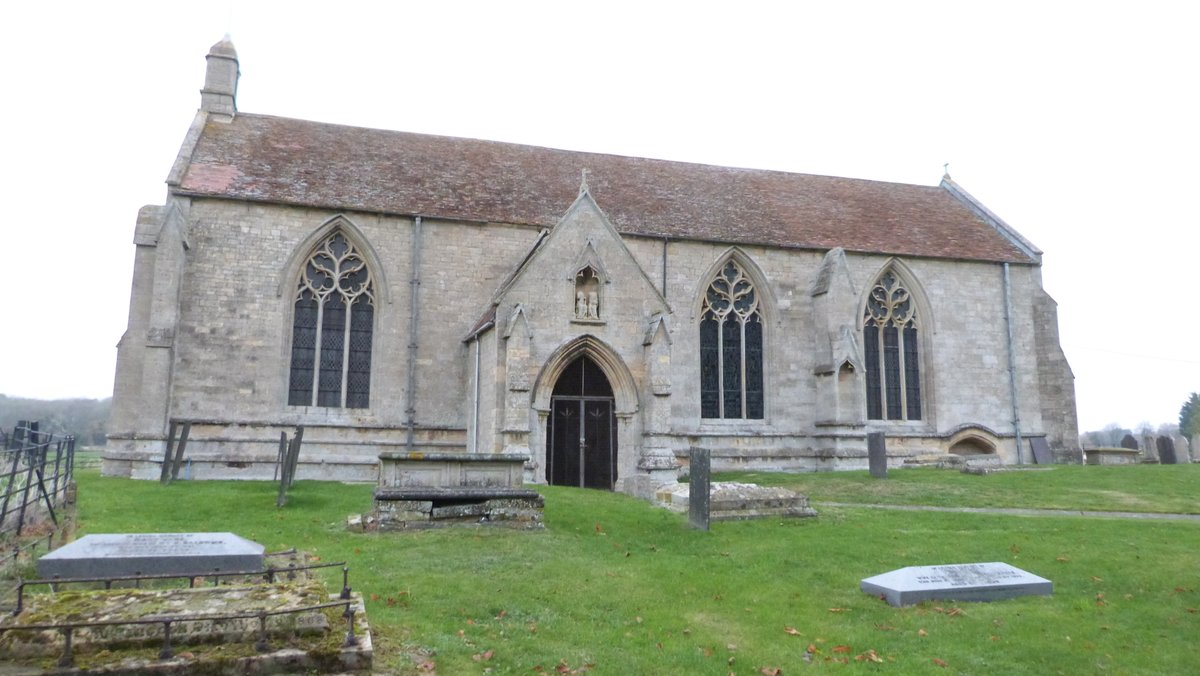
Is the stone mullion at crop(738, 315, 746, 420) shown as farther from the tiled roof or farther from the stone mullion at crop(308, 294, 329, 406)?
the stone mullion at crop(308, 294, 329, 406)

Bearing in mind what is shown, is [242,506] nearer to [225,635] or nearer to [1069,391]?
[225,635]

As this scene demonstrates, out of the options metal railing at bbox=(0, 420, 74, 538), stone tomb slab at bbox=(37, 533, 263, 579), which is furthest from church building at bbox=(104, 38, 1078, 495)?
stone tomb slab at bbox=(37, 533, 263, 579)

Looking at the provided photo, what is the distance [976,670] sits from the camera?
22.5ft

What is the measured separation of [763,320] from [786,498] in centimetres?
1187

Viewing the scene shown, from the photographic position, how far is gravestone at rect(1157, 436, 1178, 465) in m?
27.9

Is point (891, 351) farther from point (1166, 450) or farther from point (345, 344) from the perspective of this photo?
point (345, 344)

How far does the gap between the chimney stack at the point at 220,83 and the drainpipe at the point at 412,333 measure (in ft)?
29.0

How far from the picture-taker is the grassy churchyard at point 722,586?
22.9 ft

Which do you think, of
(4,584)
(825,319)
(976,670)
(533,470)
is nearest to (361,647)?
(4,584)

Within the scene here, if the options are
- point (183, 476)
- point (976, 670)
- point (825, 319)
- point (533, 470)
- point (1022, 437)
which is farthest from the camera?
point (1022, 437)

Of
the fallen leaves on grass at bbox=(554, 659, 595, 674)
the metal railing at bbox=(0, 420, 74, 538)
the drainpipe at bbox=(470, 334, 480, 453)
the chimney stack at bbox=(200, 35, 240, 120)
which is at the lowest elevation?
the fallen leaves on grass at bbox=(554, 659, 595, 674)

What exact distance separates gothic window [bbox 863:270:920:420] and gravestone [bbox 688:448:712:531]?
1508cm

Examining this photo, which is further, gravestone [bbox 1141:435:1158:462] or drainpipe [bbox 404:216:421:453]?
gravestone [bbox 1141:435:1158:462]

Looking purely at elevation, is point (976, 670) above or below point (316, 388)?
below
